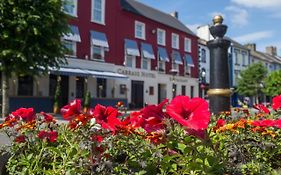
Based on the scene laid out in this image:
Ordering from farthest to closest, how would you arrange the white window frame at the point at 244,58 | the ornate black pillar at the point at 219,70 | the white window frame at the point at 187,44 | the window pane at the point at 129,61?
the white window frame at the point at 244,58 → the white window frame at the point at 187,44 → the window pane at the point at 129,61 → the ornate black pillar at the point at 219,70

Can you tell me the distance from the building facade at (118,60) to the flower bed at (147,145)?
16835mm

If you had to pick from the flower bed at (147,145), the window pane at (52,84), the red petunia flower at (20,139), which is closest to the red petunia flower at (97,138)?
the flower bed at (147,145)

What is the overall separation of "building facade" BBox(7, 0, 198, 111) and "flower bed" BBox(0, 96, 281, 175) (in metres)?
16.8

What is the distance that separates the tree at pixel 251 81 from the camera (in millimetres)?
42688

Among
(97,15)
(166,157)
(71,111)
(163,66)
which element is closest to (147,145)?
(166,157)

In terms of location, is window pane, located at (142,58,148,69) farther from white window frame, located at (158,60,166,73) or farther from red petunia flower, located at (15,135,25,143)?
red petunia flower, located at (15,135,25,143)

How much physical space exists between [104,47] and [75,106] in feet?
78.1

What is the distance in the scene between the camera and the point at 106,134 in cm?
230

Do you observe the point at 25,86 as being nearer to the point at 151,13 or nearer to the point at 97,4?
the point at 97,4

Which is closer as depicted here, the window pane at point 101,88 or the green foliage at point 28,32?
the green foliage at point 28,32

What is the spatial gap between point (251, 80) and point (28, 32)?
33.0 meters

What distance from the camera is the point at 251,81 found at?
4259 centimetres

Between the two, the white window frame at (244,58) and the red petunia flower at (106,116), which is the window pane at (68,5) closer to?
the red petunia flower at (106,116)

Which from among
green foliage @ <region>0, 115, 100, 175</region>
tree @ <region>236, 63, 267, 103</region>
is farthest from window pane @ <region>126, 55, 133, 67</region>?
green foliage @ <region>0, 115, 100, 175</region>
